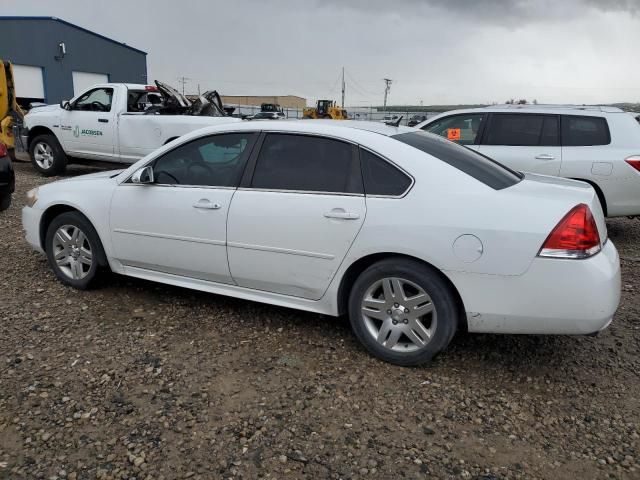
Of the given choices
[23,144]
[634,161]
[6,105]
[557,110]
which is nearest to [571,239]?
[634,161]

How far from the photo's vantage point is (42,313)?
12.9ft

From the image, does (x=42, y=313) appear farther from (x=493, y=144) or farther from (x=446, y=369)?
(x=493, y=144)

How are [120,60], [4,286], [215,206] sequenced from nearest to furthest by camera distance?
1. [215,206]
2. [4,286]
3. [120,60]

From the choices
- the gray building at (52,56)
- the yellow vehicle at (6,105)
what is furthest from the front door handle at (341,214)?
the gray building at (52,56)

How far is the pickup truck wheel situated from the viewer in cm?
1037

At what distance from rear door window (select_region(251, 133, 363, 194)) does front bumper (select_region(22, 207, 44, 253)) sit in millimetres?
2170

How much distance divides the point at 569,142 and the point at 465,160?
3654 mm

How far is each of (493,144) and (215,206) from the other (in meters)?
4.37

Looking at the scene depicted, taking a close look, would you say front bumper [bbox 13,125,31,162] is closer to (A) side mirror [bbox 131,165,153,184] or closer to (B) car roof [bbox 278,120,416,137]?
(A) side mirror [bbox 131,165,153,184]

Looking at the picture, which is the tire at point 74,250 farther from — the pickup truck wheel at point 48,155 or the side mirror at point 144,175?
the pickup truck wheel at point 48,155

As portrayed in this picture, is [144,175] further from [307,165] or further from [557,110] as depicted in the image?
[557,110]

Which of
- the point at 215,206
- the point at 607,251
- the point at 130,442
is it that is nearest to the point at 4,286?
the point at 215,206

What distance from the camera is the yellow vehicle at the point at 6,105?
11.1m

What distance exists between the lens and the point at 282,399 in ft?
9.65
